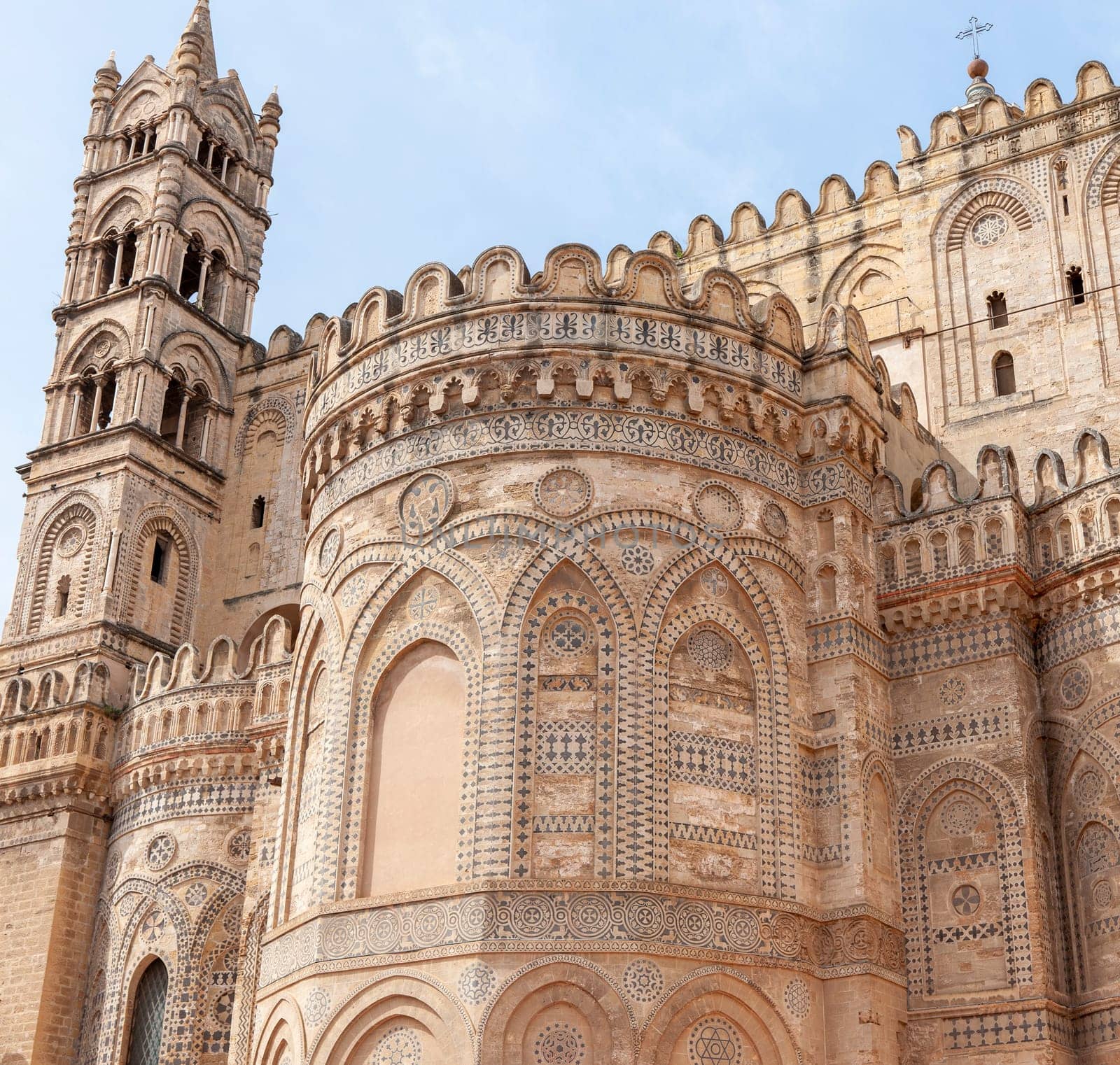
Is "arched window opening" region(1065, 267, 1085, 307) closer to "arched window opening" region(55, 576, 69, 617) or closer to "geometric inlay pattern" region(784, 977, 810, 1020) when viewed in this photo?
"geometric inlay pattern" region(784, 977, 810, 1020)

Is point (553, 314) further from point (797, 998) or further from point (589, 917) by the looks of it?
point (797, 998)

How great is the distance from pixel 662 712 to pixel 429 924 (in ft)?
7.65

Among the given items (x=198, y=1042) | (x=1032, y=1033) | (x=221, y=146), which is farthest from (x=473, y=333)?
(x=221, y=146)

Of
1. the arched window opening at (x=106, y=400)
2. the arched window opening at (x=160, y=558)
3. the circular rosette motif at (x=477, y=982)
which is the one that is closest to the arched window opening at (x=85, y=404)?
the arched window opening at (x=106, y=400)

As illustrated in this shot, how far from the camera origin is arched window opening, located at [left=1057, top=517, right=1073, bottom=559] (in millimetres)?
13367

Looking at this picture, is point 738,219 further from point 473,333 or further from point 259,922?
point 259,922

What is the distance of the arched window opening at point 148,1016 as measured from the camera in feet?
55.7

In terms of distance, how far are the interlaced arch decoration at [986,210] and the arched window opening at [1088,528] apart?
615 cm

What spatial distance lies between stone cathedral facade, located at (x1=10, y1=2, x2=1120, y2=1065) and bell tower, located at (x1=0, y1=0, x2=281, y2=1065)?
1460 millimetres

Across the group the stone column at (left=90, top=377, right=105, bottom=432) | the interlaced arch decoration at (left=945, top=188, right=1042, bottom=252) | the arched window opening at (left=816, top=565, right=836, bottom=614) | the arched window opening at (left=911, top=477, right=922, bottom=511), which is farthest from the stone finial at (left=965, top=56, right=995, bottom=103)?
the stone column at (left=90, top=377, right=105, bottom=432)

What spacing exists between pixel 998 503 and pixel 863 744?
2.53 m

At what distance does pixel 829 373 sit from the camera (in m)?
14.1

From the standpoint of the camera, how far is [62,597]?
72.6 feet

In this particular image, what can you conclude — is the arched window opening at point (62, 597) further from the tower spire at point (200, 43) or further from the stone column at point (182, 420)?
the tower spire at point (200, 43)
